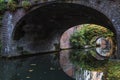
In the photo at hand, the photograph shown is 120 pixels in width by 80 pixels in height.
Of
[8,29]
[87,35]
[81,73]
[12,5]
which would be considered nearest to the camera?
[81,73]

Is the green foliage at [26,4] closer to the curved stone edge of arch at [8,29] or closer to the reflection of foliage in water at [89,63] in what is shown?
the curved stone edge of arch at [8,29]

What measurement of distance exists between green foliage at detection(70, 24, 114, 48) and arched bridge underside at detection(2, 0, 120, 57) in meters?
5.84

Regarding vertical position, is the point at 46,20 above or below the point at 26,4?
below

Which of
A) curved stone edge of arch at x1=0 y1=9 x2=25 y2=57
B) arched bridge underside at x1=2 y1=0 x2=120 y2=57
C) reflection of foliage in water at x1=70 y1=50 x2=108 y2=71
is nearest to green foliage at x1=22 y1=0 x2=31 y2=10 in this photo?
arched bridge underside at x1=2 y1=0 x2=120 y2=57

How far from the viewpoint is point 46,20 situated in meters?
18.0

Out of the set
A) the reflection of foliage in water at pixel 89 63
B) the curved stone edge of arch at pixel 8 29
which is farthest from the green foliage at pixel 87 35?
the curved stone edge of arch at pixel 8 29

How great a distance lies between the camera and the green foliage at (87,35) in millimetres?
26688

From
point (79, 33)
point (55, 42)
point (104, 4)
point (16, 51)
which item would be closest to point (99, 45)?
point (79, 33)

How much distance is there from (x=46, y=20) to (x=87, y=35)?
1110 centimetres

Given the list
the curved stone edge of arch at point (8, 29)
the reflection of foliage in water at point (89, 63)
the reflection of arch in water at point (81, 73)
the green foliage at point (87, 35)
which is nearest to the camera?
the reflection of arch in water at point (81, 73)

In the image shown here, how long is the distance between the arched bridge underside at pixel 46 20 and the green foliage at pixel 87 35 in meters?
5.84

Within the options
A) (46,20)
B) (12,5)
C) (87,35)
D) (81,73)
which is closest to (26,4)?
(12,5)

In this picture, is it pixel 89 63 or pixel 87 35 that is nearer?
pixel 89 63

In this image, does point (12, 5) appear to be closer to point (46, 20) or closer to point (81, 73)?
point (46, 20)
